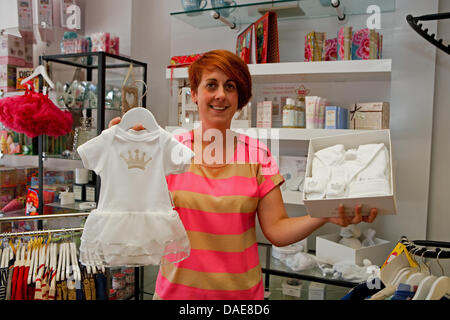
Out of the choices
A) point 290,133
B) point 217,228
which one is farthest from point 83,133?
point 217,228

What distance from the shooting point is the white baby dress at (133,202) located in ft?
3.53

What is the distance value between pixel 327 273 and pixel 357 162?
99 cm

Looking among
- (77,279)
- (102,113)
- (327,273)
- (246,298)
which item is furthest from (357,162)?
(102,113)

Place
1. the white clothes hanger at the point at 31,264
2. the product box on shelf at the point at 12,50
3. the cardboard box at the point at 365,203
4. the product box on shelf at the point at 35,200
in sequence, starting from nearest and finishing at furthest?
1. the cardboard box at the point at 365,203
2. the white clothes hanger at the point at 31,264
3. the product box on shelf at the point at 35,200
4. the product box on shelf at the point at 12,50

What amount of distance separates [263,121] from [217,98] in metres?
1.00

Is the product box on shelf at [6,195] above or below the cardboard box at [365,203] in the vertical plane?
below

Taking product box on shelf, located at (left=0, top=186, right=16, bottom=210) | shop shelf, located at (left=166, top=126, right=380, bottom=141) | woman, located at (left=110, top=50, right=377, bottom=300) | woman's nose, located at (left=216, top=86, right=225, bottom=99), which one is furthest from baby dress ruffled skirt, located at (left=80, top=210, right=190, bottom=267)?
product box on shelf, located at (left=0, top=186, right=16, bottom=210)

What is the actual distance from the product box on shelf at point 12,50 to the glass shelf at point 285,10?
1.42 m

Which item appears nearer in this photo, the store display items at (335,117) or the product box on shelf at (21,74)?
the store display items at (335,117)

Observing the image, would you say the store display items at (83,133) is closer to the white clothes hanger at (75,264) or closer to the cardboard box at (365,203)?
the white clothes hanger at (75,264)

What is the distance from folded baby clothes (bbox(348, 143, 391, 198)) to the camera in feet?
3.23

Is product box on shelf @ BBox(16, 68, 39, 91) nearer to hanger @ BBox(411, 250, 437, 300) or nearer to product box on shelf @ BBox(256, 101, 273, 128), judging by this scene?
product box on shelf @ BBox(256, 101, 273, 128)

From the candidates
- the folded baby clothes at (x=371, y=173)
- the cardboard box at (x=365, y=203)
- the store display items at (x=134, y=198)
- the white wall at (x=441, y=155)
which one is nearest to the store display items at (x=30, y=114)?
the store display items at (x=134, y=198)

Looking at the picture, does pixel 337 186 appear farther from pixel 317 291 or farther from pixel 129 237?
pixel 317 291
